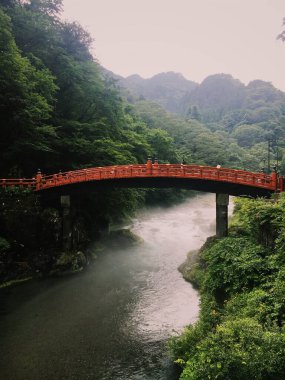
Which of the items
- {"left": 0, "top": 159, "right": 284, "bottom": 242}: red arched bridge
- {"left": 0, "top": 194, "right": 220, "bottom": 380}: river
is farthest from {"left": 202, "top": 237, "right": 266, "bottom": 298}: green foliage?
{"left": 0, "top": 159, "right": 284, "bottom": 242}: red arched bridge

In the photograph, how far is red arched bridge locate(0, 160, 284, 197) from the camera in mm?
25453

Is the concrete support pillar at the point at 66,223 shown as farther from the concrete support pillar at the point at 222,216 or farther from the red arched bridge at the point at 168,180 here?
the concrete support pillar at the point at 222,216

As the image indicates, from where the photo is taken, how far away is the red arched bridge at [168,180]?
25453 mm

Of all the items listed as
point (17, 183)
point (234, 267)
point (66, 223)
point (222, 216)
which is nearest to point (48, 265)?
point (66, 223)

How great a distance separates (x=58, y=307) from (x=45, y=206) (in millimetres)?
11553

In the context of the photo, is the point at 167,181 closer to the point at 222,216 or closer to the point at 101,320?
the point at 222,216

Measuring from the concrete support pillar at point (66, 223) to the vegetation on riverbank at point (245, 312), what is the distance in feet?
49.2

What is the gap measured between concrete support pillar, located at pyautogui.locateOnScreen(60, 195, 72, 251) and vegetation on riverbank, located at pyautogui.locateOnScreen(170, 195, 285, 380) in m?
15.0

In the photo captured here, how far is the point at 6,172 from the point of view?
31906mm

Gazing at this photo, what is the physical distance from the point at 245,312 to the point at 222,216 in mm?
14866

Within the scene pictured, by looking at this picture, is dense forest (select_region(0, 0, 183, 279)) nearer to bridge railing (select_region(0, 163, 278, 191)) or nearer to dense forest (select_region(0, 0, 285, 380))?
dense forest (select_region(0, 0, 285, 380))

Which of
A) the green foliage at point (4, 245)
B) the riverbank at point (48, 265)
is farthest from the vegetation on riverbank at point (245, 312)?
the green foliage at point (4, 245)

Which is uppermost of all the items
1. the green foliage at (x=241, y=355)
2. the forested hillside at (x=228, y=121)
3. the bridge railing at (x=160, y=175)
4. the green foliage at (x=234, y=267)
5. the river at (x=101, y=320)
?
the forested hillside at (x=228, y=121)

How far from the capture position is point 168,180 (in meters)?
29.0
